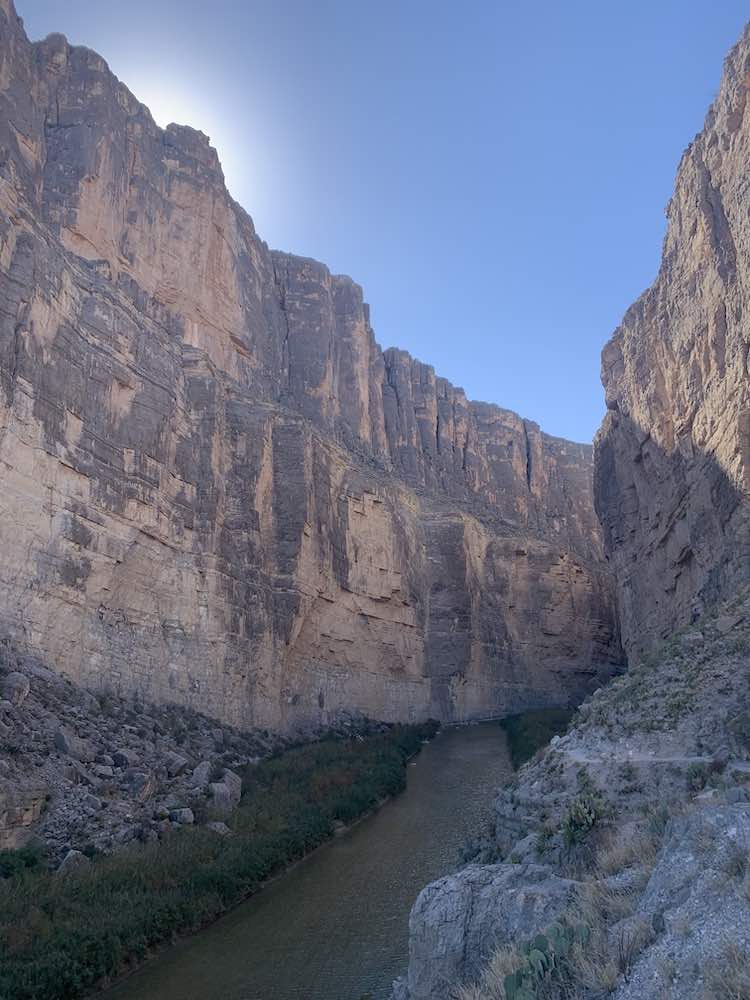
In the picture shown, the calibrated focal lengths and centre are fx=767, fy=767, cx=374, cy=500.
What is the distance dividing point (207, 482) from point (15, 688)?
43.5 feet

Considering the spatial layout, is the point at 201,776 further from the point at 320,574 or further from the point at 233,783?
the point at 320,574

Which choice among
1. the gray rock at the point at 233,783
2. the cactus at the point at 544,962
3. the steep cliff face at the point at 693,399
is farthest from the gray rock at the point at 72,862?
the steep cliff face at the point at 693,399

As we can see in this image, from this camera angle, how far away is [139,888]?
14.3 m

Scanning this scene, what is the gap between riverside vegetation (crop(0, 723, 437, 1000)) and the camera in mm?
11586

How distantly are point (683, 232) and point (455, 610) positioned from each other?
28660mm

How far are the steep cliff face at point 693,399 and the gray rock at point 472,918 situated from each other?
702 inches

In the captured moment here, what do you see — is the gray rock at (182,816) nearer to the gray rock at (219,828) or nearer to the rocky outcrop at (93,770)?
the rocky outcrop at (93,770)

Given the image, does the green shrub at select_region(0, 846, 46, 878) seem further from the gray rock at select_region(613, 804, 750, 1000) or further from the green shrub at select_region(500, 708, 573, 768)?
the green shrub at select_region(500, 708, 573, 768)

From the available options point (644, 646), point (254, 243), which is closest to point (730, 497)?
point (644, 646)

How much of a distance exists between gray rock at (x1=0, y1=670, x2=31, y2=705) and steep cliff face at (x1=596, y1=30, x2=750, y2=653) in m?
19.7

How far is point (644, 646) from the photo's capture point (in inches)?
1448

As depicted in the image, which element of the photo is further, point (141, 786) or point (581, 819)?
point (141, 786)

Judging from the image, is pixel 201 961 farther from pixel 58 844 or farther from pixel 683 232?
pixel 683 232

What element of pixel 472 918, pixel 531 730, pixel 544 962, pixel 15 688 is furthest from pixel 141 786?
pixel 531 730
